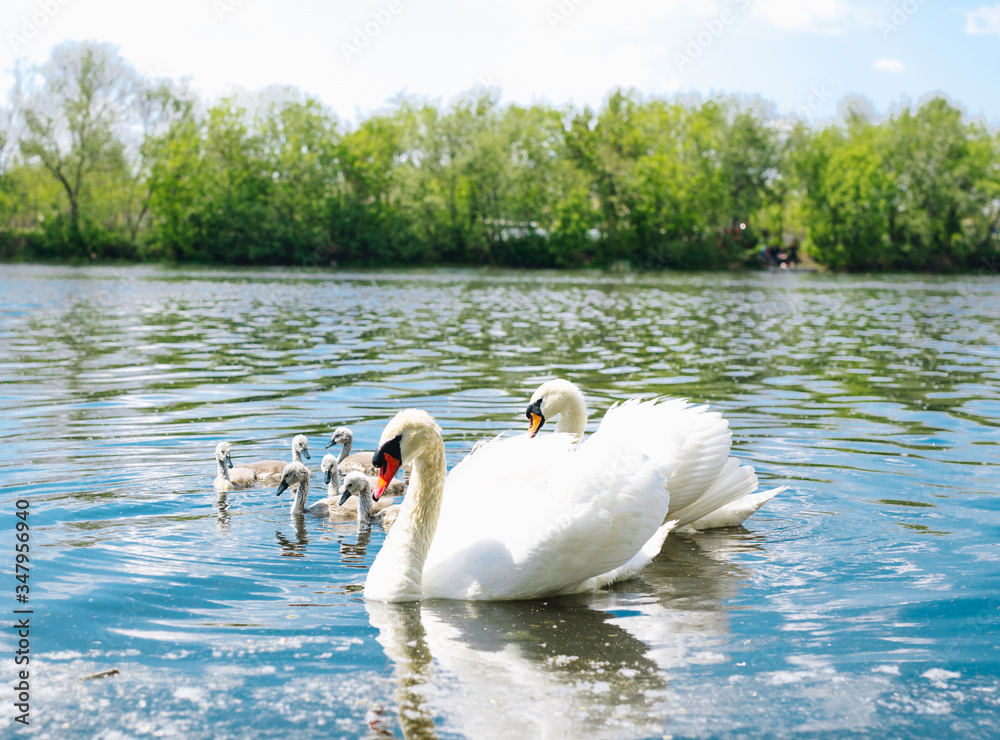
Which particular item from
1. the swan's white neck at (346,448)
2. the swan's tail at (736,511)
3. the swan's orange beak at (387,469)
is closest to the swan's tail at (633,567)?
the swan's tail at (736,511)

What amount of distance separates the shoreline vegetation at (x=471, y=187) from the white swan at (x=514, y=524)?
65.9 meters

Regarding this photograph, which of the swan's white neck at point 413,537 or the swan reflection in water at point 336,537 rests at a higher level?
the swan's white neck at point 413,537

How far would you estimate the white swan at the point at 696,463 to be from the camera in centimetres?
730

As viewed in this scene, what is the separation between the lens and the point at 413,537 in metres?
5.87

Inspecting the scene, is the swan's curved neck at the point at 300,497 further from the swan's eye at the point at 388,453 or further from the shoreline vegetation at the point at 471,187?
the shoreline vegetation at the point at 471,187

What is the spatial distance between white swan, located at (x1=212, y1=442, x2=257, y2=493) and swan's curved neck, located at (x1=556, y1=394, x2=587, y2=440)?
2.82 meters

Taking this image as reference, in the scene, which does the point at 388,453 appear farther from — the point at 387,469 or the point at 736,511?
the point at 736,511

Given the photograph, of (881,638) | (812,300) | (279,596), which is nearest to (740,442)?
(881,638)

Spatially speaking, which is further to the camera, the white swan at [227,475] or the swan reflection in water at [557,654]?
the white swan at [227,475]

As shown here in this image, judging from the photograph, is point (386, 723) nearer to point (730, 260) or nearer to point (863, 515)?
point (863, 515)

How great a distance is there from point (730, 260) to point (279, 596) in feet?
241

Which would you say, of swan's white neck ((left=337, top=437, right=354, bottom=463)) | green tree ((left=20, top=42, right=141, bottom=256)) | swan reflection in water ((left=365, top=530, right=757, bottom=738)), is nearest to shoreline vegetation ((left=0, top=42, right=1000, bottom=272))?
green tree ((left=20, top=42, right=141, bottom=256))

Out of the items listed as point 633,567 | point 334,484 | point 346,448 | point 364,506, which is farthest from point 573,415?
point 346,448

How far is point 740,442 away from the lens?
1059 centimetres
